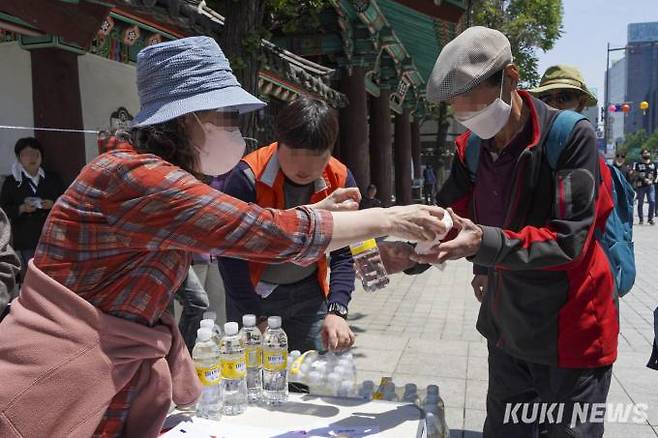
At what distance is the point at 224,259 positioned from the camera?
275 cm

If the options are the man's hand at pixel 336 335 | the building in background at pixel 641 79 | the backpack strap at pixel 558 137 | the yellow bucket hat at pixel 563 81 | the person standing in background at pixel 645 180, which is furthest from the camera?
the building in background at pixel 641 79

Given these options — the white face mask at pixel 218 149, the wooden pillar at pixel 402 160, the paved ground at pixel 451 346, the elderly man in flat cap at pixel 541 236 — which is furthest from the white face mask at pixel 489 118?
the wooden pillar at pixel 402 160

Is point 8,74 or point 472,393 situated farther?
point 8,74

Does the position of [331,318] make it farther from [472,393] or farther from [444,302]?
[444,302]

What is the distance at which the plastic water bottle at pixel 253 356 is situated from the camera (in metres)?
2.27

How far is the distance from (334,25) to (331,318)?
29.8ft

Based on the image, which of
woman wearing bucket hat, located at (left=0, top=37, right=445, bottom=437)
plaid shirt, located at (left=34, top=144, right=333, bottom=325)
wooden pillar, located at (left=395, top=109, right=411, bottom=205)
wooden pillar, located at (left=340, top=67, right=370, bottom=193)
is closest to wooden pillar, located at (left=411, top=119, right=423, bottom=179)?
wooden pillar, located at (left=395, top=109, right=411, bottom=205)

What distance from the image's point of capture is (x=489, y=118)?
2.13m

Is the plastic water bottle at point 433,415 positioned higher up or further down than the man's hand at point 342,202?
further down

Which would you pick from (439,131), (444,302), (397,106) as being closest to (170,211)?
(444,302)

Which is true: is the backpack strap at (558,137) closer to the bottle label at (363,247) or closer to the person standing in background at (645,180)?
the bottle label at (363,247)

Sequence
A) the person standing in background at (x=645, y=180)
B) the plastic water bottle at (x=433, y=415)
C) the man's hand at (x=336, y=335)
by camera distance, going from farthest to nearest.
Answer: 1. the person standing in background at (x=645, y=180)
2. the man's hand at (x=336, y=335)
3. the plastic water bottle at (x=433, y=415)

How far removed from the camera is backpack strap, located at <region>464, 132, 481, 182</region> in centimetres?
240

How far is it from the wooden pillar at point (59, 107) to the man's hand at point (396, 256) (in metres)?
3.34
